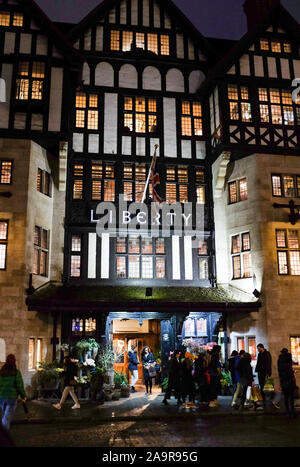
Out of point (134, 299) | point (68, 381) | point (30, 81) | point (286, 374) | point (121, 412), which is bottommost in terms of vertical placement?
point (121, 412)

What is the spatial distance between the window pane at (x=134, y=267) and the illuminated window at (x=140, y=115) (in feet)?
21.5

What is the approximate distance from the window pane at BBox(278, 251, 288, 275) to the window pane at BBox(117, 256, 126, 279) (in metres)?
Answer: 7.21

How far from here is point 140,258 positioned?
20641mm

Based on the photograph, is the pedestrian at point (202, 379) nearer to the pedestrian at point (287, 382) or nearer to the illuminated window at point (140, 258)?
the pedestrian at point (287, 382)

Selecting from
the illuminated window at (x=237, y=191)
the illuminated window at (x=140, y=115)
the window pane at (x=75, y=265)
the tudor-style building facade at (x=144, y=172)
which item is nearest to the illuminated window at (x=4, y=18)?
the tudor-style building facade at (x=144, y=172)

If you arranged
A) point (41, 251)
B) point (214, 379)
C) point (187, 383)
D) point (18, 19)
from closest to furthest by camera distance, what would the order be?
point (214, 379) < point (187, 383) < point (41, 251) < point (18, 19)

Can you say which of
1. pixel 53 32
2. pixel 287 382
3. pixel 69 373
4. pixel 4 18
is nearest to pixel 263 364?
pixel 287 382

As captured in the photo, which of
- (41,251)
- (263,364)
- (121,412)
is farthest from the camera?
(41,251)

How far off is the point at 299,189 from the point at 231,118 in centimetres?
478

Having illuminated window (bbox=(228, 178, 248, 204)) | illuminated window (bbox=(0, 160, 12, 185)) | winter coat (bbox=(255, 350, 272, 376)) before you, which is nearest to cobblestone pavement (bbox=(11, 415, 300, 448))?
winter coat (bbox=(255, 350, 272, 376))

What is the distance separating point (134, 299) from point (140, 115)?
9.74 metres

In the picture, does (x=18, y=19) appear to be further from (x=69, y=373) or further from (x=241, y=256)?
(x=69, y=373)
